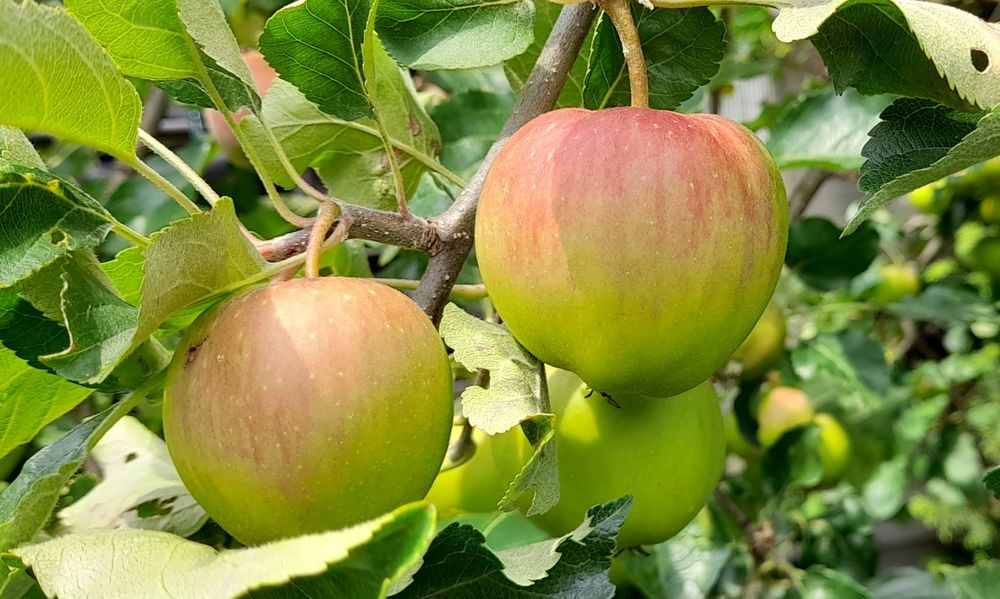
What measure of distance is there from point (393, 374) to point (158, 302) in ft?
0.33

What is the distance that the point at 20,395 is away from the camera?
1.79ft

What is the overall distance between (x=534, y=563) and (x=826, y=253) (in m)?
0.85

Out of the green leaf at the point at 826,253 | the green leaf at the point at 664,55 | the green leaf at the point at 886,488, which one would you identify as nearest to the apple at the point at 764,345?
the green leaf at the point at 826,253

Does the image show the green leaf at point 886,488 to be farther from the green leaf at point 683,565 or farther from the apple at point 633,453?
the apple at point 633,453

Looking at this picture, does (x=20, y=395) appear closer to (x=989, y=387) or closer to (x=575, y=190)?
(x=575, y=190)

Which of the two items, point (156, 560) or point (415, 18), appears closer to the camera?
point (156, 560)

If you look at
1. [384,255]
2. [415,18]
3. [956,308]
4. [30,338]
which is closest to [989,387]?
[956,308]

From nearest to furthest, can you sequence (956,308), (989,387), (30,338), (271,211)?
(30,338) < (271,211) < (956,308) < (989,387)

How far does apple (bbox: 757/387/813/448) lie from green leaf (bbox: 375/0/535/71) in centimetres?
91

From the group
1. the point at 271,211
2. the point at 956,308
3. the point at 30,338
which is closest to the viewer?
the point at 30,338

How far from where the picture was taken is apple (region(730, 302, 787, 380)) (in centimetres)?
118

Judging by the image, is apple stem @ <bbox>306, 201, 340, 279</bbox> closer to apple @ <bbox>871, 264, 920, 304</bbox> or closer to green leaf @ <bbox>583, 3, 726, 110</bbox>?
green leaf @ <bbox>583, 3, 726, 110</bbox>

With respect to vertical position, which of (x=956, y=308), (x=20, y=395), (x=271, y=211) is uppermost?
(x=20, y=395)

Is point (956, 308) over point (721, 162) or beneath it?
beneath
